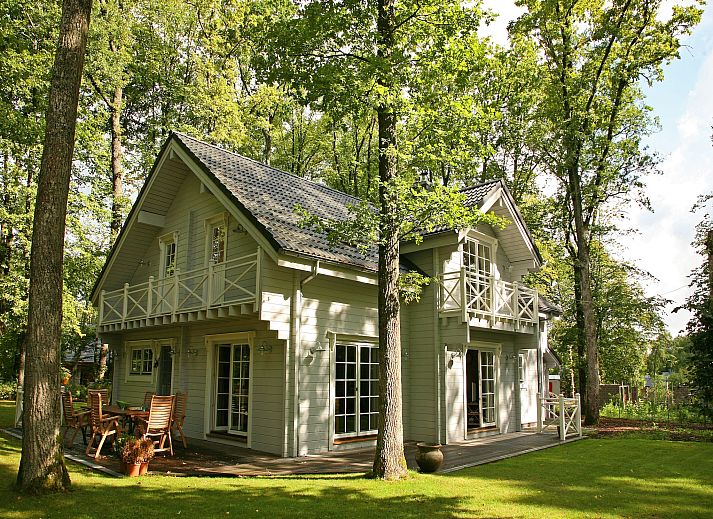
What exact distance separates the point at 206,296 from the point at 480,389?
26.6 ft

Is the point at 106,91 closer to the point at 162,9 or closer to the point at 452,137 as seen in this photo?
the point at 162,9

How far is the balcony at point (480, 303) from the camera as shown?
1297 cm

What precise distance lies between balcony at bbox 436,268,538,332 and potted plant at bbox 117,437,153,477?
696 centimetres

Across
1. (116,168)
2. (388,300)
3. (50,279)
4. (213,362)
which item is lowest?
(213,362)

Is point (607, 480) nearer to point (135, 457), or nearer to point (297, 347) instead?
point (297, 347)

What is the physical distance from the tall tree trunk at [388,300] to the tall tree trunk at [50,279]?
4.69 metres

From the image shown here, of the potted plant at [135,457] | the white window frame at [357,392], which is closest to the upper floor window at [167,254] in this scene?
the white window frame at [357,392]

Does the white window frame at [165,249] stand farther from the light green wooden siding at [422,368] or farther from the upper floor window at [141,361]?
the light green wooden siding at [422,368]

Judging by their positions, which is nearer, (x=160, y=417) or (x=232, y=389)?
(x=160, y=417)

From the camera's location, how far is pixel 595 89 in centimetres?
1931

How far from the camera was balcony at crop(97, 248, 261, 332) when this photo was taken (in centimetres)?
1101

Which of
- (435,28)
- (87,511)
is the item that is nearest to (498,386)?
(435,28)

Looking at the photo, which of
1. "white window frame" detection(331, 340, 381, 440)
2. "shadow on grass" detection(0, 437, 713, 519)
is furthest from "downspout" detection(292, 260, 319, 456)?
"shadow on grass" detection(0, 437, 713, 519)

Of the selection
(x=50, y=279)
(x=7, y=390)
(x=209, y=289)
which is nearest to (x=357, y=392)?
(x=209, y=289)
